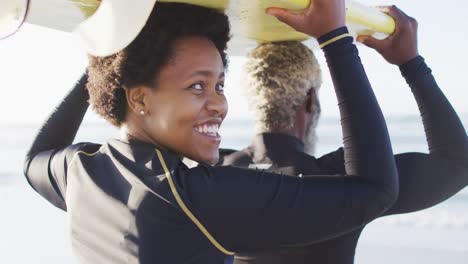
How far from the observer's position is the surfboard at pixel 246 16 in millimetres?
1521

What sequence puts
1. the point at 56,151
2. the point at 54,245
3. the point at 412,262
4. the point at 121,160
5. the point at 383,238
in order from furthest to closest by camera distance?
the point at 383,238 < the point at 54,245 < the point at 412,262 < the point at 56,151 < the point at 121,160

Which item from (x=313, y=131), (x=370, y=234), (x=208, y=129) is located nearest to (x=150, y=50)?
(x=208, y=129)

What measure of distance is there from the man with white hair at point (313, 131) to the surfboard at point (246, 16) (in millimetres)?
71

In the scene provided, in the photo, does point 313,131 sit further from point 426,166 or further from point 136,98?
point 136,98

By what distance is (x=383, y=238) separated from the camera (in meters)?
7.44

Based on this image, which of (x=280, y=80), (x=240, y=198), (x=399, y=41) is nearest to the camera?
(x=240, y=198)

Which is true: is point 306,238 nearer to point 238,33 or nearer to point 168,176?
point 168,176

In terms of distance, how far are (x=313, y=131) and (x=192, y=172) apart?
107 cm

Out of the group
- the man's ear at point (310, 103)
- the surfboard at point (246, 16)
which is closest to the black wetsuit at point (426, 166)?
the surfboard at point (246, 16)

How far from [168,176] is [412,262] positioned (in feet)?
17.4

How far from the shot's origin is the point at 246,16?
69.9 inches

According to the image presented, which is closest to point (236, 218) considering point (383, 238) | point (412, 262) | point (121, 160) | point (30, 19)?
point (121, 160)

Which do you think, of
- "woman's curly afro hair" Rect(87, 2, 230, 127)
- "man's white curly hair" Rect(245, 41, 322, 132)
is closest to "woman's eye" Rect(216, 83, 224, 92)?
"woman's curly afro hair" Rect(87, 2, 230, 127)

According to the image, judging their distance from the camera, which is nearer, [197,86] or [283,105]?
[197,86]
